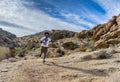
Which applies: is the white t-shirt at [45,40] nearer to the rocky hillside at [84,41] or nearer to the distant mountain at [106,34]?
the rocky hillside at [84,41]

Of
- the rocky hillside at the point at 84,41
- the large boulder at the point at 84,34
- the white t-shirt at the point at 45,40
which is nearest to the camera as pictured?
the white t-shirt at the point at 45,40

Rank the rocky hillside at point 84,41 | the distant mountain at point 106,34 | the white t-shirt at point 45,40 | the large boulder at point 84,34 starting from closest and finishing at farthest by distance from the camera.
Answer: the white t-shirt at point 45,40
the distant mountain at point 106,34
the rocky hillside at point 84,41
the large boulder at point 84,34

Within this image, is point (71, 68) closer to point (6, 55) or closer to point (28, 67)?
point (28, 67)

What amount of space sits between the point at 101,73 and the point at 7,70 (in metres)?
5.14

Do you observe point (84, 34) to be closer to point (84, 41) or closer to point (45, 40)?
point (84, 41)

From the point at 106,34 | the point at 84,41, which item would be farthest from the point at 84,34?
the point at 106,34

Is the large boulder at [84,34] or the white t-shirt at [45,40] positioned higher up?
the large boulder at [84,34]

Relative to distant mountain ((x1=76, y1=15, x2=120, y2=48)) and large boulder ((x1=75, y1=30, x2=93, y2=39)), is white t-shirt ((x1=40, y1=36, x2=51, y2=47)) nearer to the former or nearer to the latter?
distant mountain ((x1=76, y1=15, x2=120, y2=48))

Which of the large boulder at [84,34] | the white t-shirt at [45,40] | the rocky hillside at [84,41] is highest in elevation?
the large boulder at [84,34]

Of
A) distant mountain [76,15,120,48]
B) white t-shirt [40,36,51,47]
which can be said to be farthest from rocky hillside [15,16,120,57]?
white t-shirt [40,36,51,47]

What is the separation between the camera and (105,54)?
18.0m

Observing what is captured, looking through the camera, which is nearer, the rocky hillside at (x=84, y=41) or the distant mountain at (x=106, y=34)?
the distant mountain at (x=106, y=34)

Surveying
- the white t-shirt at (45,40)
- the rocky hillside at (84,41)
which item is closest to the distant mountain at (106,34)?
the rocky hillside at (84,41)

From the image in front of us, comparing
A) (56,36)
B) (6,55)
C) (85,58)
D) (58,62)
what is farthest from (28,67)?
(56,36)
